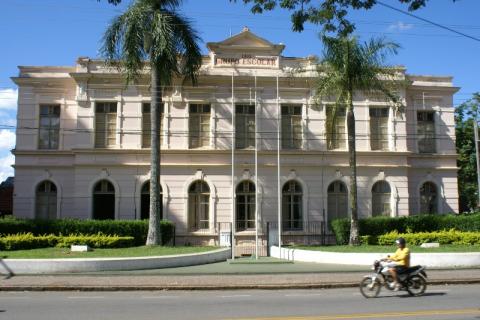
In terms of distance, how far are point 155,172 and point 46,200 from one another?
9.55m

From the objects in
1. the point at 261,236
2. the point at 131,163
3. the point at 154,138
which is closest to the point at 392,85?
the point at 261,236

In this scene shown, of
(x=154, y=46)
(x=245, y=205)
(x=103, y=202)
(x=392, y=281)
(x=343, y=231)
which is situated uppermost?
(x=154, y=46)

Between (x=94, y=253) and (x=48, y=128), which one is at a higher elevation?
(x=48, y=128)

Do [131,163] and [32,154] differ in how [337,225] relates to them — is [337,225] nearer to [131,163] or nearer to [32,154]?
[131,163]

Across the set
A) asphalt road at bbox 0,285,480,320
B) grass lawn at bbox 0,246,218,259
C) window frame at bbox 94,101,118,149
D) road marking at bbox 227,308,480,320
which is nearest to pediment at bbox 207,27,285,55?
window frame at bbox 94,101,118,149

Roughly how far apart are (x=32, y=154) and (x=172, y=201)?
835 cm

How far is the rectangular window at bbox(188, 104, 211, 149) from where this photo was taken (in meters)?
30.4

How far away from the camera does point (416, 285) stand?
44.3ft

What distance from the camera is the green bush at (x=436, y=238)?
25872mm

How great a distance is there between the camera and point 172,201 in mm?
29484

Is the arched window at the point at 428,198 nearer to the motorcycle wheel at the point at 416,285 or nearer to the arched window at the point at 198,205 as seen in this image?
the arched window at the point at 198,205

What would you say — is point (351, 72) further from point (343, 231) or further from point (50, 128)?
point (50, 128)

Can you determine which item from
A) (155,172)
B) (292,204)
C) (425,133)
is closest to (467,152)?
(425,133)

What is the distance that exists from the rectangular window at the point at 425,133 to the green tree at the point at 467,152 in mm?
7892
